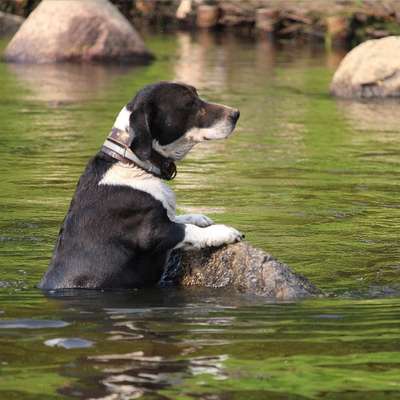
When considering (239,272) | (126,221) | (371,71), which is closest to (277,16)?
(371,71)

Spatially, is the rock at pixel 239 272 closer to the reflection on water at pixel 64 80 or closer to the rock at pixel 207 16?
the reflection on water at pixel 64 80

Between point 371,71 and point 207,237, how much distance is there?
13.8m

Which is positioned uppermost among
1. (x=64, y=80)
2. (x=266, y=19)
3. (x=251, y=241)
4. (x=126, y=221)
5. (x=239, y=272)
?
(x=126, y=221)

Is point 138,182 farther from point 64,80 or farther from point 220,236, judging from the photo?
point 64,80

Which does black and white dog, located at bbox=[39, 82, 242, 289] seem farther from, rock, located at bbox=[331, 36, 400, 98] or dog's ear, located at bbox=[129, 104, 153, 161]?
rock, located at bbox=[331, 36, 400, 98]

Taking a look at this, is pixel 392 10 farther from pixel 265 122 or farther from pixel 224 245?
pixel 224 245

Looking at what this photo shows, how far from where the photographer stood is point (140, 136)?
26.2 ft

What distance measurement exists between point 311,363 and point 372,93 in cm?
1586

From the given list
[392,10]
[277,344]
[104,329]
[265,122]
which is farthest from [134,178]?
[392,10]

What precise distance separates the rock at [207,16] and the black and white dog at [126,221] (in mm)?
30621

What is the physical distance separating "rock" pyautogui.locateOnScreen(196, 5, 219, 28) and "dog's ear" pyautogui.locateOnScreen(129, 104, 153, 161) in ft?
101

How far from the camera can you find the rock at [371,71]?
68.6ft

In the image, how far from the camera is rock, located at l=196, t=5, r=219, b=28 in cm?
3844

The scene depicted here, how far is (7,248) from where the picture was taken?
394 inches
